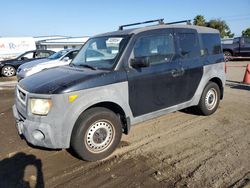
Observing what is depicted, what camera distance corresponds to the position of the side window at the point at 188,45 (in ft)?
17.0

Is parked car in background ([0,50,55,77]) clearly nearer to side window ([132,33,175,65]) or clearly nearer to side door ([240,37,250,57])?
side window ([132,33,175,65])

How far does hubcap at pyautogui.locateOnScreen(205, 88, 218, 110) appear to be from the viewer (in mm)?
5945

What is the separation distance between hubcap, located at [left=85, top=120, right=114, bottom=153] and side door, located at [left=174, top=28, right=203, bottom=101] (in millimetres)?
1797

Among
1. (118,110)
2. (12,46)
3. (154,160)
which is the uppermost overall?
(12,46)

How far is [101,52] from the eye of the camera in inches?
190

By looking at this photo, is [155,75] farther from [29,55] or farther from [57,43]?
[57,43]

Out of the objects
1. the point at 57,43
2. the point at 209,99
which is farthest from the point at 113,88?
the point at 57,43

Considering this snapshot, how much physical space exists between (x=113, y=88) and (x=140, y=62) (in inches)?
23.9

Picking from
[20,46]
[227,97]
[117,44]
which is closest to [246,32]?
[20,46]

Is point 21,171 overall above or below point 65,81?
below

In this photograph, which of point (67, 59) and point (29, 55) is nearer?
point (67, 59)

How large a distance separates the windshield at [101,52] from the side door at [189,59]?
1248mm

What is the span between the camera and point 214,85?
19.7 feet

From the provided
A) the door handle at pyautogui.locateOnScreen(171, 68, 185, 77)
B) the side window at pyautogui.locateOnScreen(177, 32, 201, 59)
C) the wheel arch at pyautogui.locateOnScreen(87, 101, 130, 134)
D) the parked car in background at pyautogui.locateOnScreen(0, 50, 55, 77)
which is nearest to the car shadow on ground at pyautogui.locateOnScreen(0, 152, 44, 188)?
the wheel arch at pyautogui.locateOnScreen(87, 101, 130, 134)
